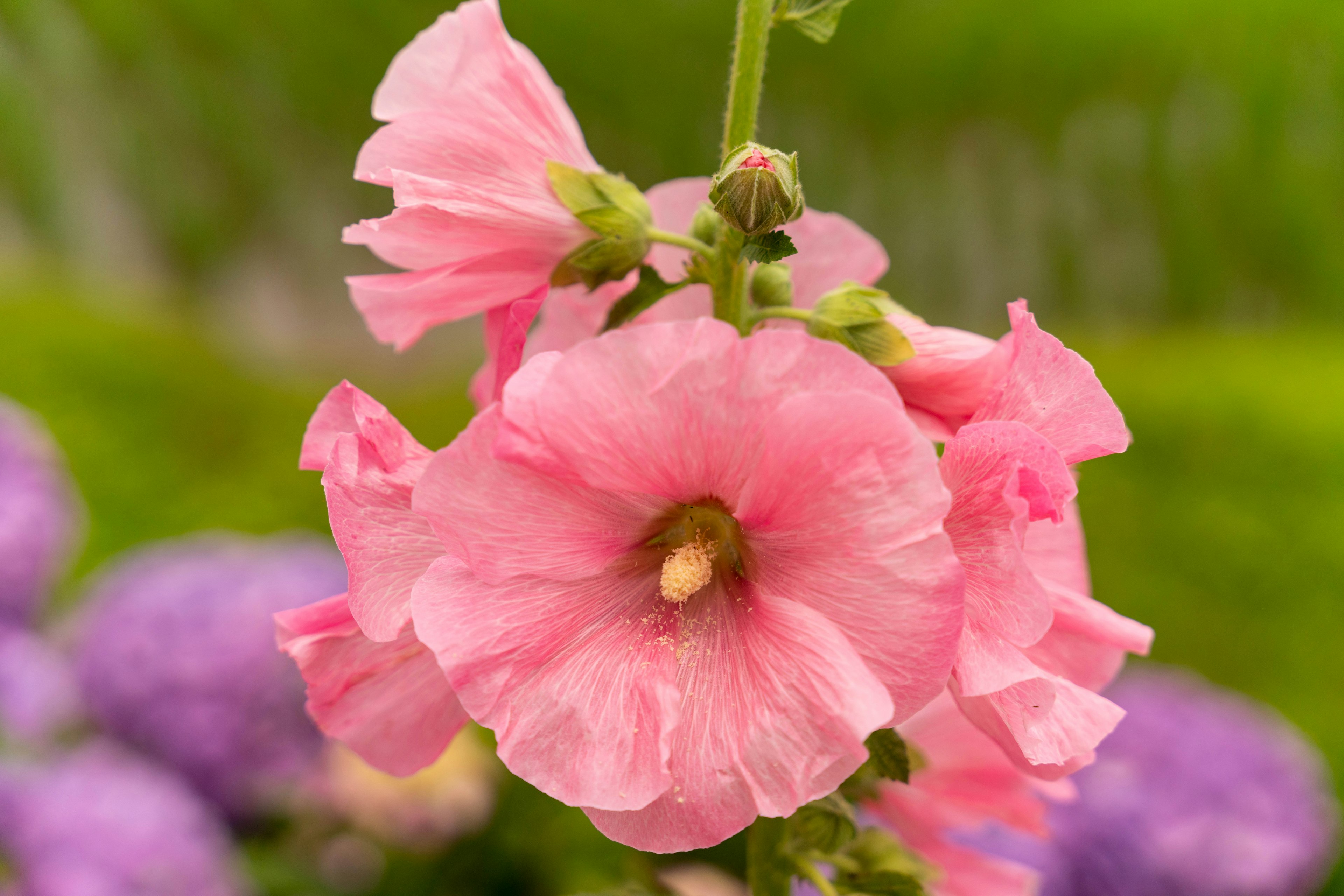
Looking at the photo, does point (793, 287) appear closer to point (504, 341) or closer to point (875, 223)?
point (504, 341)

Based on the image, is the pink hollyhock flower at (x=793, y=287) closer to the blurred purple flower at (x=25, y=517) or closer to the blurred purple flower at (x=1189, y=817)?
the blurred purple flower at (x=1189, y=817)

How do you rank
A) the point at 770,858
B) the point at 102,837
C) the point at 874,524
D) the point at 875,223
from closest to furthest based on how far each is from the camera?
the point at 874,524, the point at 770,858, the point at 102,837, the point at 875,223

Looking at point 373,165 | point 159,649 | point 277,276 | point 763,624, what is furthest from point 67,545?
point 277,276

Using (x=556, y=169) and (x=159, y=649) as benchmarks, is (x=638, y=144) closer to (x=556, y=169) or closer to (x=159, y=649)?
(x=159, y=649)

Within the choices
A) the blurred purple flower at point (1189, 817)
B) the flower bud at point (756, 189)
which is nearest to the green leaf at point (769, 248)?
the flower bud at point (756, 189)

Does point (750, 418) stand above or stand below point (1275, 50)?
below

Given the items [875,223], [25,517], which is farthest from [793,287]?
[875,223]

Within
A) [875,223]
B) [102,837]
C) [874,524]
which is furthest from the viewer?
[875,223]
